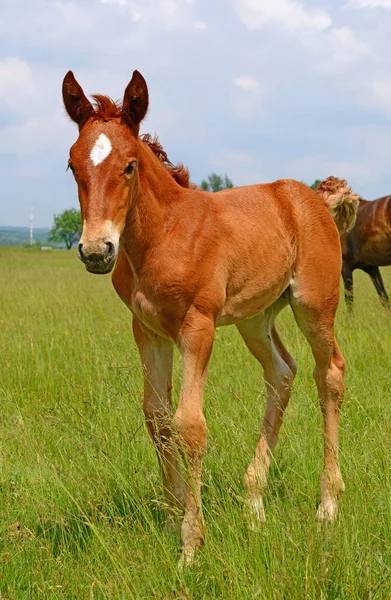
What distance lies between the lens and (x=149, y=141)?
11.9 feet

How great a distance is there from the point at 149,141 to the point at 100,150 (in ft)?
→ 2.46

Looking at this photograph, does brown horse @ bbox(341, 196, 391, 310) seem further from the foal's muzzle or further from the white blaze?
the foal's muzzle

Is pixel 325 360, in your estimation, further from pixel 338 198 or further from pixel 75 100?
pixel 75 100

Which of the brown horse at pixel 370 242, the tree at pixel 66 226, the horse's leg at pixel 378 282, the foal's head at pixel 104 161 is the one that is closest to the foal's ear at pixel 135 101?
the foal's head at pixel 104 161

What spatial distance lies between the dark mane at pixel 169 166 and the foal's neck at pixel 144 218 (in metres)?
0.25

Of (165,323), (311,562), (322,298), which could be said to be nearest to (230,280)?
(165,323)

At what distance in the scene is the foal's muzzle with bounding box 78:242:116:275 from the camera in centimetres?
274

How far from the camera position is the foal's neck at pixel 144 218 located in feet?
10.7

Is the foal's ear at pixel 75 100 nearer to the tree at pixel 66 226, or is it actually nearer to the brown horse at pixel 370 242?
the brown horse at pixel 370 242

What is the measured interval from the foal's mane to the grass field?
114cm

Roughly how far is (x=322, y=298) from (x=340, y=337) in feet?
8.94

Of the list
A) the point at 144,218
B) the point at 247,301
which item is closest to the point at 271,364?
the point at 247,301

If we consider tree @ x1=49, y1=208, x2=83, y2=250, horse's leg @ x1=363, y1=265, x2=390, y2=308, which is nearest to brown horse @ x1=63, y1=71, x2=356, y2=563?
horse's leg @ x1=363, y1=265, x2=390, y2=308

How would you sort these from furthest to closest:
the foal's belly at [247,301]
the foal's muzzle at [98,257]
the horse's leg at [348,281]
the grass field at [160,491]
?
the horse's leg at [348,281] → the foal's belly at [247,301] → the foal's muzzle at [98,257] → the grass field at [160,491]
